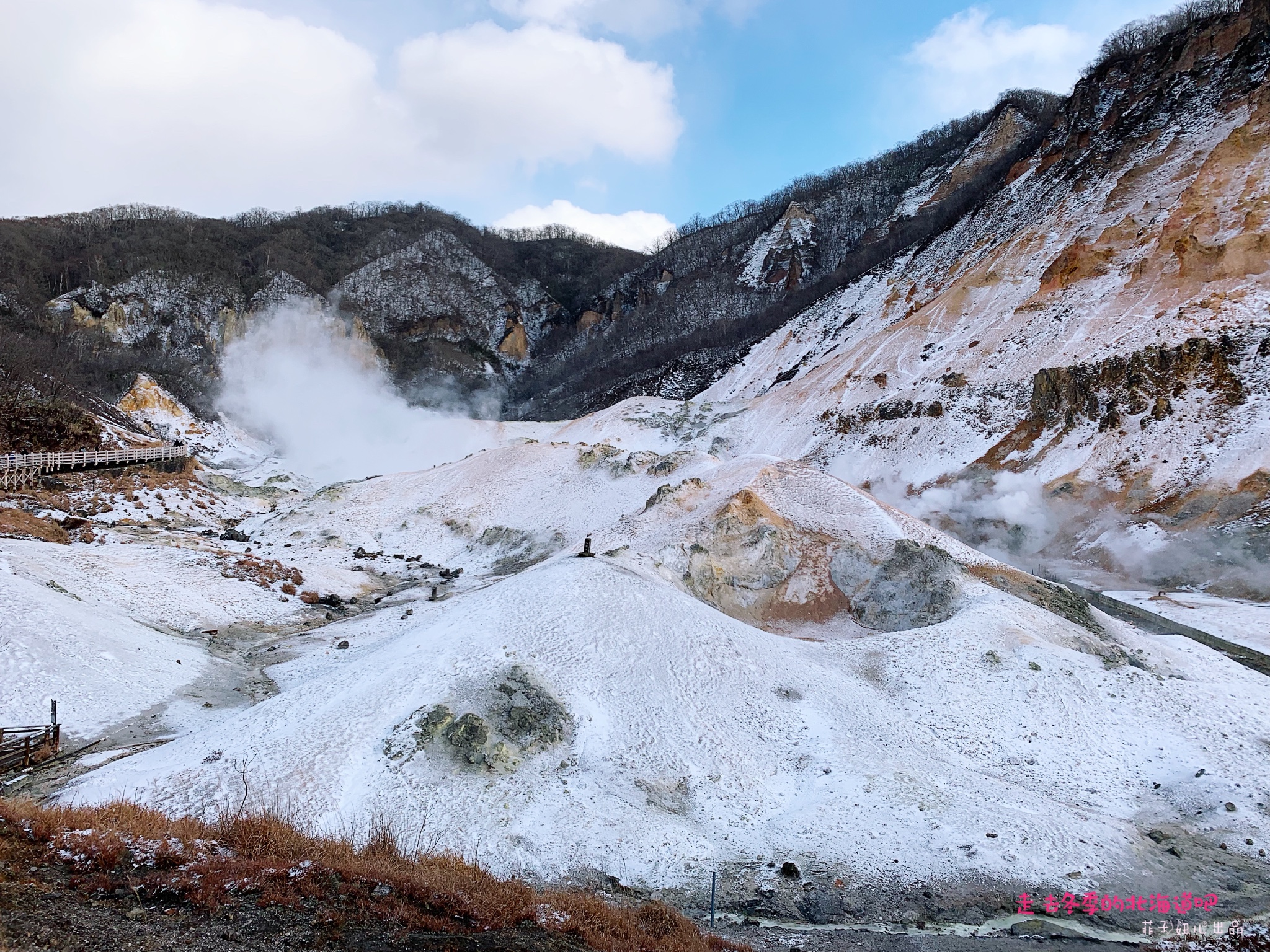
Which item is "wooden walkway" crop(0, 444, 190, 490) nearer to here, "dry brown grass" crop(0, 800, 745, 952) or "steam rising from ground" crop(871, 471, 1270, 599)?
"dry brown grass" crop(0, 800, 745, 952)

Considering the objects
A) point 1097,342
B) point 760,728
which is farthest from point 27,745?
point 1097,342

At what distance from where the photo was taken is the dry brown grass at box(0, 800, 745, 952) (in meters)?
6.73

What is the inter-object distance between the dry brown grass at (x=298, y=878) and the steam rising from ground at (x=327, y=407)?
1903 inches

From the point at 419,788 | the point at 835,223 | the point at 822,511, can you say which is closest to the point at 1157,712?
the point at 822,511

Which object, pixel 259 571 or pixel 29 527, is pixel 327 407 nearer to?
pixel 29 527

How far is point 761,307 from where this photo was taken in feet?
311

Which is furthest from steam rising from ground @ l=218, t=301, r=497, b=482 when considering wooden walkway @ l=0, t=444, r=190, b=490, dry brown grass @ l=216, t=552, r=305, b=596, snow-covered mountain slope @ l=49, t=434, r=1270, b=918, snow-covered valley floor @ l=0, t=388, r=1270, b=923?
snow-covered mountain slope @ l=49, t=434, r=1270, b=918

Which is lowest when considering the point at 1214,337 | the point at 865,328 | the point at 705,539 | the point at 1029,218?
the point at 705,539

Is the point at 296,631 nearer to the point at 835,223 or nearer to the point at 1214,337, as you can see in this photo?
the point at 1214,337

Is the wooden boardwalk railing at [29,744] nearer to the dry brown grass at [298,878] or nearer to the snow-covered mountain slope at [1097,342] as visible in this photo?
the dry brown grass at [298,878]

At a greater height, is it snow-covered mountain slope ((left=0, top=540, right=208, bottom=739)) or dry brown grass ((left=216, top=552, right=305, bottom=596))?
dry brown grass ((left=216, top=552, right=305, bottom=596))

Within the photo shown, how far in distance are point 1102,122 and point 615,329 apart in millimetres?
69093

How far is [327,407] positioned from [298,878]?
230 ft

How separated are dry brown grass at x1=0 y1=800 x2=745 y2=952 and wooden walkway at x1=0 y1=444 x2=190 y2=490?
31620 millimetres
